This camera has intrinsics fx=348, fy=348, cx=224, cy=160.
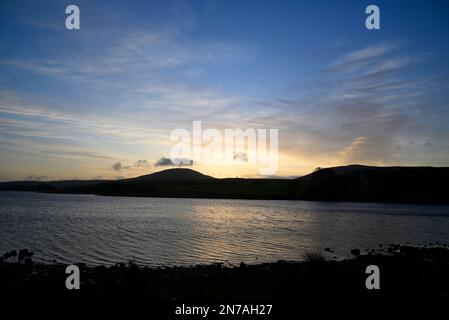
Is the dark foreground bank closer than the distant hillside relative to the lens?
Yes

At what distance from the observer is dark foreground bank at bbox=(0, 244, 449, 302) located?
12.5 m

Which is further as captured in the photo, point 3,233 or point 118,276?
point 3,233

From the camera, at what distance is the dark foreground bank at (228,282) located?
40.9ft

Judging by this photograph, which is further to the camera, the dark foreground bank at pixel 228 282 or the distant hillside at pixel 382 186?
the distant hillside at pixel 382 186

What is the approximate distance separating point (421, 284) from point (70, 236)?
30312 millimetres

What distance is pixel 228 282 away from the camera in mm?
15125

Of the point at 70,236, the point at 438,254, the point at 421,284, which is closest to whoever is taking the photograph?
the point at 421,284

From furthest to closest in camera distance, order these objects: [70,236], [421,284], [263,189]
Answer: [263,189] < [70,236] < [421,284]

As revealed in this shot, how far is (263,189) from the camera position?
160000 mm

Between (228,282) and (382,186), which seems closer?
(228,282)
